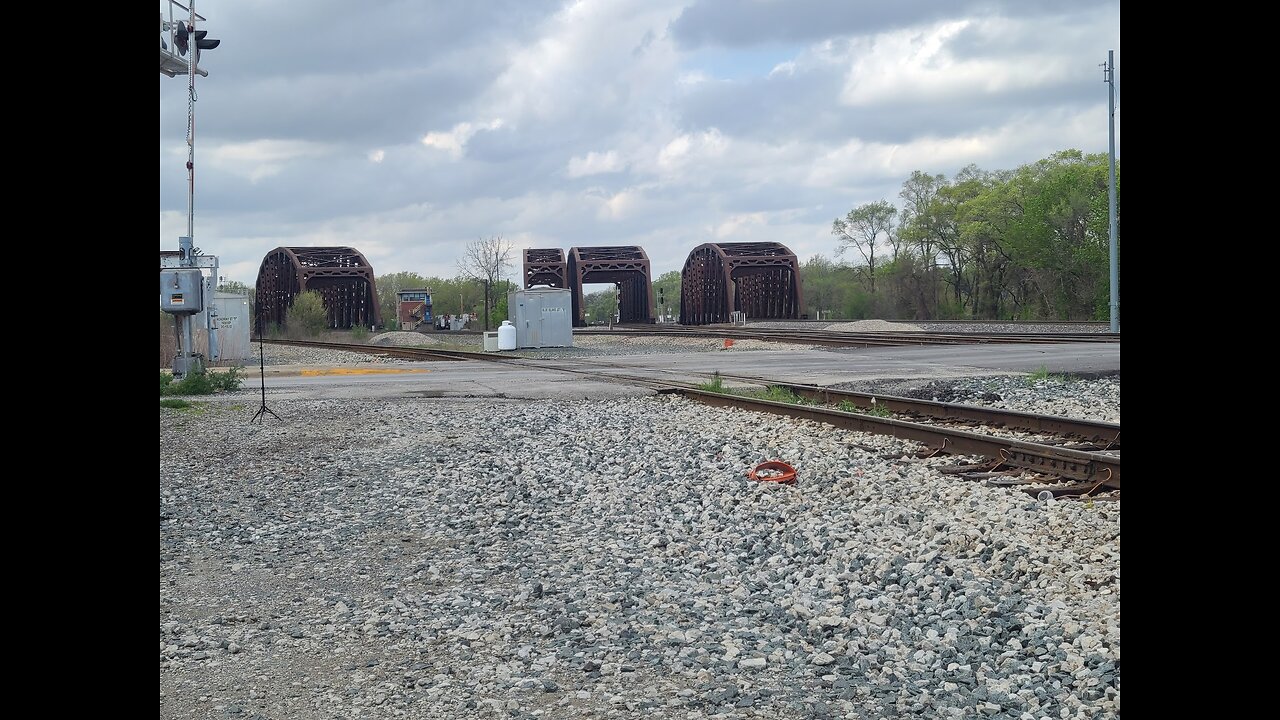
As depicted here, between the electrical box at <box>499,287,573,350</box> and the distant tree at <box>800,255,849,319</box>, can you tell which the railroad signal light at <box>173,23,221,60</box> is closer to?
the electrical box at <box>499,287,573,350</box>

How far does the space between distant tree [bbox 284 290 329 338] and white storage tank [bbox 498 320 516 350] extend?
75.6 feet

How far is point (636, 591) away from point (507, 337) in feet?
98.9

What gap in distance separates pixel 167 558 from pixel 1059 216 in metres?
53.4

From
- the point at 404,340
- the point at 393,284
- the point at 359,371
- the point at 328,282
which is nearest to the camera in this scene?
the point at 359,371

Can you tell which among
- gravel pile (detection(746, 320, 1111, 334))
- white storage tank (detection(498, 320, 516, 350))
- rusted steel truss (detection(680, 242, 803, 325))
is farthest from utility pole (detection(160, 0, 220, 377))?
rusted steel truss (detection(680, 242, 803, 325))

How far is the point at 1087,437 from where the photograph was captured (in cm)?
953

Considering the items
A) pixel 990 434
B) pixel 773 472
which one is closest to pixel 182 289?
pixel 773 472

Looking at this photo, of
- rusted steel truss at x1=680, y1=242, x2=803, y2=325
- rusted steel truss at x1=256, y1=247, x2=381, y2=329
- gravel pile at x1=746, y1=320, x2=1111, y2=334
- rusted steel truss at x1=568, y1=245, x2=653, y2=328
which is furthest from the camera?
rusted steel truss at x1=568, y1=245, x2=653, y2=328

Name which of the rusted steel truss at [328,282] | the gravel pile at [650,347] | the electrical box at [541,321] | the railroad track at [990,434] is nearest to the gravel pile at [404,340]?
the electrical box at [541,321]

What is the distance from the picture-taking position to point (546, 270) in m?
65.5

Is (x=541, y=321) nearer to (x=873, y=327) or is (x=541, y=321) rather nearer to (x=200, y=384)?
(x=873, y=327)

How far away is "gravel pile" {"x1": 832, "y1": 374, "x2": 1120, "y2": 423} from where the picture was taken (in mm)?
12500

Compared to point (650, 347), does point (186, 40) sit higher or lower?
higher
